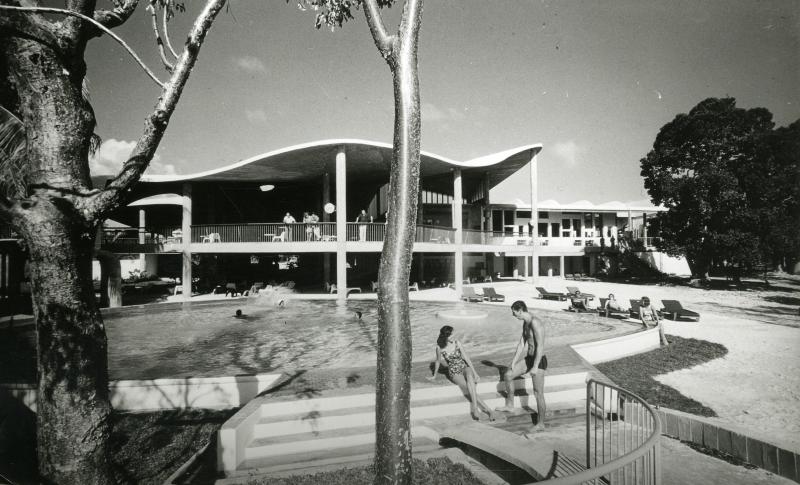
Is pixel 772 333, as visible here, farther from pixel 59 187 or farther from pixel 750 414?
pixel 59 187

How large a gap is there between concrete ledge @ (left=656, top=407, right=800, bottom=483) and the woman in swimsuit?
2.14 metres

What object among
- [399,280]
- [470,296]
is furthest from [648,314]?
[399,280]

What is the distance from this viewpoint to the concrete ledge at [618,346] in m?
8.77

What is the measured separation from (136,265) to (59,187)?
35.4m

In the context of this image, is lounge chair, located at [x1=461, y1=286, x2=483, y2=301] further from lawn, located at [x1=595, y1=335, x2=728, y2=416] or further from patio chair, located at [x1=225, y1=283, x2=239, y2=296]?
patio chair, located at [x1=225, y1=283, x2=239, y2=296]

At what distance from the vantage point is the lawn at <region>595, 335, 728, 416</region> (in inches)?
259

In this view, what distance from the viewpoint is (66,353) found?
323 cm

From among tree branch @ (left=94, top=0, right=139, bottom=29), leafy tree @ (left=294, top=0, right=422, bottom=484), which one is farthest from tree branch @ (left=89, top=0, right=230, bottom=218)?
leafy tree @ (left=294, top=0, right=422, bottom=484)

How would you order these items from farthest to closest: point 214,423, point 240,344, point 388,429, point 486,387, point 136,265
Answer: point 136,265
point 240,344
point 486,387
point 214,423
point 388,429

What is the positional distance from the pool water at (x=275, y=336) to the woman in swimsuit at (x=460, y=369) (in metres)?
2.28

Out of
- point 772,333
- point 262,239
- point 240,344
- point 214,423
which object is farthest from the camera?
point 262,239

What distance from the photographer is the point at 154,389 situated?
6.15 m

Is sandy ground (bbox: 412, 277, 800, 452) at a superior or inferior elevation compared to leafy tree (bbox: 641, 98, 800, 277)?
inferior

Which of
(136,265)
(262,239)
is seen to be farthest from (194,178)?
(136,265)
